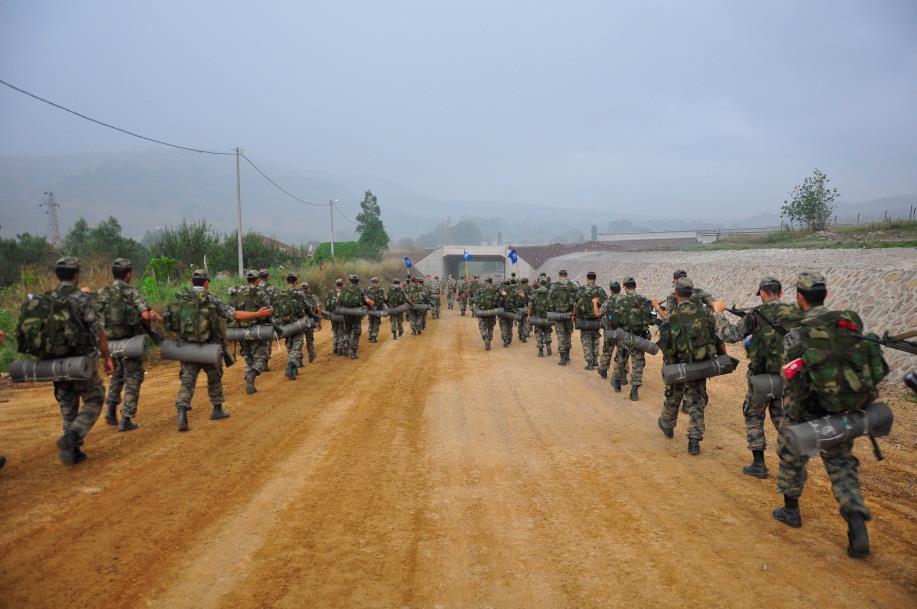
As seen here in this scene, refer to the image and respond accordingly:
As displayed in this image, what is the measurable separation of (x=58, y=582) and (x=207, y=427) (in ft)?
13.5

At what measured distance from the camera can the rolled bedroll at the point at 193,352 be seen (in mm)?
7840

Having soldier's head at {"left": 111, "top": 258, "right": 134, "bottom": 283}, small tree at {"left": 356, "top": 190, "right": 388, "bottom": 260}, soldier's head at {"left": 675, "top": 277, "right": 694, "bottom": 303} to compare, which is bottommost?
soldier's head at {"left": 675, "top": 277, "right": 694, "bottom": 303}

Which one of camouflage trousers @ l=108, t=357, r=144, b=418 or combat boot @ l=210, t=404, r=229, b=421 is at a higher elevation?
camouflage trousers @ l=108, t=357, r=144, b=418

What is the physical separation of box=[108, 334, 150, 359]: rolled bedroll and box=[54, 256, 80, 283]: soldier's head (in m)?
1.26

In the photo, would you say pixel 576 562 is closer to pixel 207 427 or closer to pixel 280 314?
pixel 207 427

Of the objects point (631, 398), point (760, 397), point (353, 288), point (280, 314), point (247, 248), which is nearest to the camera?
point (760, 397)

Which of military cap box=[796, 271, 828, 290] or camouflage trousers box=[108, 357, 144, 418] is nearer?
military cap box=[796, 271, 828, 290]

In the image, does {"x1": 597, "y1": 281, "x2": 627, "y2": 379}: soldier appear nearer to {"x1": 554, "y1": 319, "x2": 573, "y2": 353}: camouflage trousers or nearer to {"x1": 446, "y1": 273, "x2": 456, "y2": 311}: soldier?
{"x1": 554, "y1": 319, "x2": 573, "y2": 353}: camouflage trousers

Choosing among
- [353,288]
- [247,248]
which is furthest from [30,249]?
[353,288]

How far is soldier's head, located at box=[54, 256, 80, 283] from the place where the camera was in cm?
646

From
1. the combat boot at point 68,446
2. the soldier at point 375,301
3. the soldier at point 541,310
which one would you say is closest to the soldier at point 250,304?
the combat boot at point 68,446

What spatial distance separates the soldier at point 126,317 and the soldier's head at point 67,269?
0.87 metres

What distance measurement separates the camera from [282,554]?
4.39 meters

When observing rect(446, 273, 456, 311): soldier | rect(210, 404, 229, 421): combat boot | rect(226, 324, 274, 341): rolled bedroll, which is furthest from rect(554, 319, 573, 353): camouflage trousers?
rect(446, 273, 456, 311): soldier
